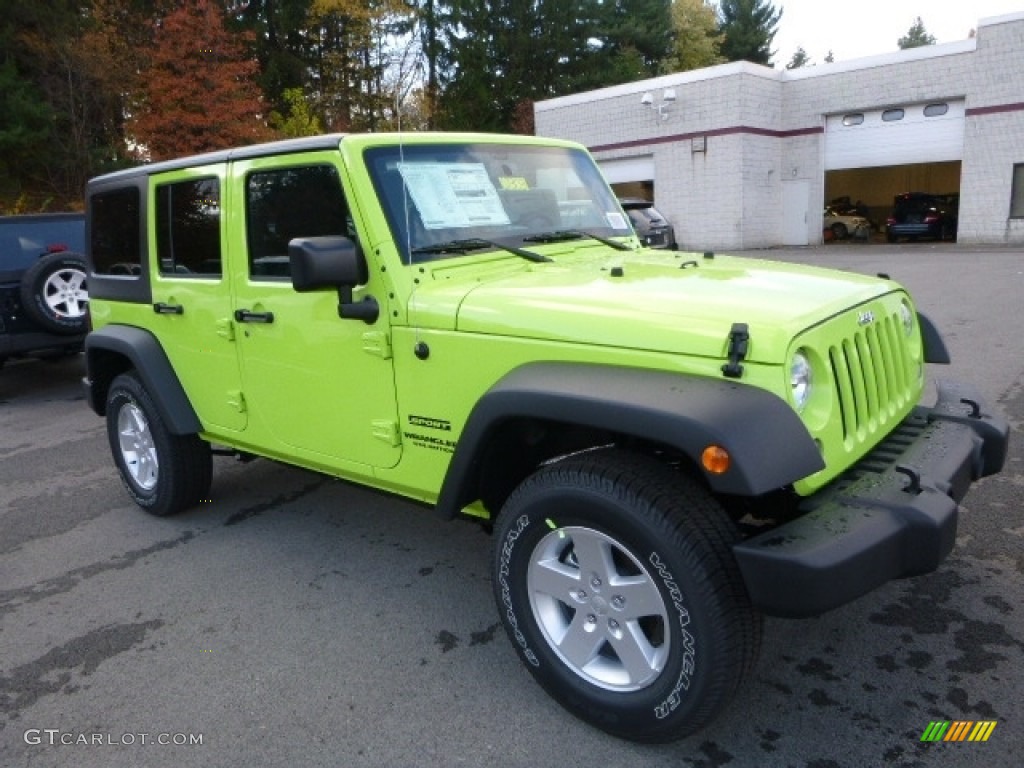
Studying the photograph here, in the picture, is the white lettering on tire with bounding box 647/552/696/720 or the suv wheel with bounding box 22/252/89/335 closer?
the white lettering on tire with bounding box 647/552/696/720

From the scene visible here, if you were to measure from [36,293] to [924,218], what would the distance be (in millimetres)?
24387

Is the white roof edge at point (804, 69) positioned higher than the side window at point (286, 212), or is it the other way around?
the white roof edge at point (804, 69)

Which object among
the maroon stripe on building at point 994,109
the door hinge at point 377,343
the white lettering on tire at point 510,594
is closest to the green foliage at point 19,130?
the door hinge at point 377,343

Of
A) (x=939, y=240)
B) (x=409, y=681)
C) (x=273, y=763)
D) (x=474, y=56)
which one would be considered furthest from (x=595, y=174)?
(x=474, y=56)

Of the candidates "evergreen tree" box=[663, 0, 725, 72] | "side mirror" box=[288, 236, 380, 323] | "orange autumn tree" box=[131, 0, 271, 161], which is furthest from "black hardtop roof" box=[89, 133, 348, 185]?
"evergreen tree" box=[663, 0, 725, 72]

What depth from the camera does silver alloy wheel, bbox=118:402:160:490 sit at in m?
4.67

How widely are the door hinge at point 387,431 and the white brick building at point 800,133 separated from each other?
23451 millimetres

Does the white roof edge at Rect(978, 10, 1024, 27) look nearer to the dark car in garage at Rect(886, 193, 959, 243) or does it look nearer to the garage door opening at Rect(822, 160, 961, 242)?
the dark car in garage at Rect(886, 193, 959, 243)

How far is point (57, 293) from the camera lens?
7.85m

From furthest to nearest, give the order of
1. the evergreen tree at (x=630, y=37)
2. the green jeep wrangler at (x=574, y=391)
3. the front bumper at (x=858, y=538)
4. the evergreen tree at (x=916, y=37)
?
1. the evergreen tree at (x=916, y=37)
2. the evergreen tree at (x=630, y=37)
3. the green jeep wrangler at (x=574, y=391)
4. the front bumper at (x=858, y=538)

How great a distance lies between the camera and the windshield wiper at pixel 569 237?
3.58 metres

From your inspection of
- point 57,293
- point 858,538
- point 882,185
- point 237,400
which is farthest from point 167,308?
point 882,185

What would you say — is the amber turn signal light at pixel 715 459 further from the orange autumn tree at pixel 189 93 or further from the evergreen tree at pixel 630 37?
the evergreen tree at pixel 630 37

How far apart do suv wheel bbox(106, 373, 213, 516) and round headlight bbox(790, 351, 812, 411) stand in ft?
11.1
